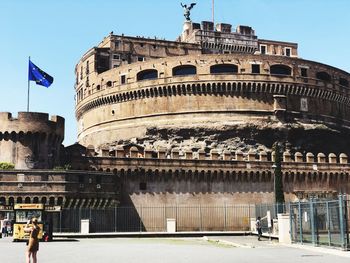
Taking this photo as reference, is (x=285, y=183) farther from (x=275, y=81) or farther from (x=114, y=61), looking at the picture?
(x=114, y=61)

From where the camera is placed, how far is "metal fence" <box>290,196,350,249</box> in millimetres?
21375

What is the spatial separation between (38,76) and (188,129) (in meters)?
21.2

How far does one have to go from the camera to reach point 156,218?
148 ft

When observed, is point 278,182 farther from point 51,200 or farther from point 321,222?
point 321,222

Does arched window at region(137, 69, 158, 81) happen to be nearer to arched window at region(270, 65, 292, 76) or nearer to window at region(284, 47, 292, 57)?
arched window at region(270, 65, 292, 76)

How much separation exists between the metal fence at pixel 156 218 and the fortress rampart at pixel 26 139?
5597 millimetres

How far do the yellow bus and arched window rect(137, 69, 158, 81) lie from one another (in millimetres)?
35387

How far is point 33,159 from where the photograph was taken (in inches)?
1601

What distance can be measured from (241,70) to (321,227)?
1507 inches

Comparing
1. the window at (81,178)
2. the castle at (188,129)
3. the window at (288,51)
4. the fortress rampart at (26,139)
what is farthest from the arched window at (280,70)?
the fortress rampart at (26,139)

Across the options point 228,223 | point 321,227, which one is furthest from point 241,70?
point 321,227


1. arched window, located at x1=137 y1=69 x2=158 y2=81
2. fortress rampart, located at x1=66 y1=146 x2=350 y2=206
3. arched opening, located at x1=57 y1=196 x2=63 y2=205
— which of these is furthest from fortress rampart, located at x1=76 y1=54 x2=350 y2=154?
arched opening, located at x1=57 y1=196 x2=63 y2=205

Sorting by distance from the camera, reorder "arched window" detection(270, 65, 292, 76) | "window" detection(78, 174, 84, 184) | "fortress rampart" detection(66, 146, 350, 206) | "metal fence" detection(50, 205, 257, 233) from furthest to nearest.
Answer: "arched window" detection(270, 65, 292, 76), "fortress rampart" detection(66, 146, 350, 206), "window" detection(78, 174, 84, 184), "metal fence" detection(50, 205, 257, 233)

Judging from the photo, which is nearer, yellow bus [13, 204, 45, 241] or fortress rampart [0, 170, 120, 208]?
yellow bus [13, 204, 45, 241]
